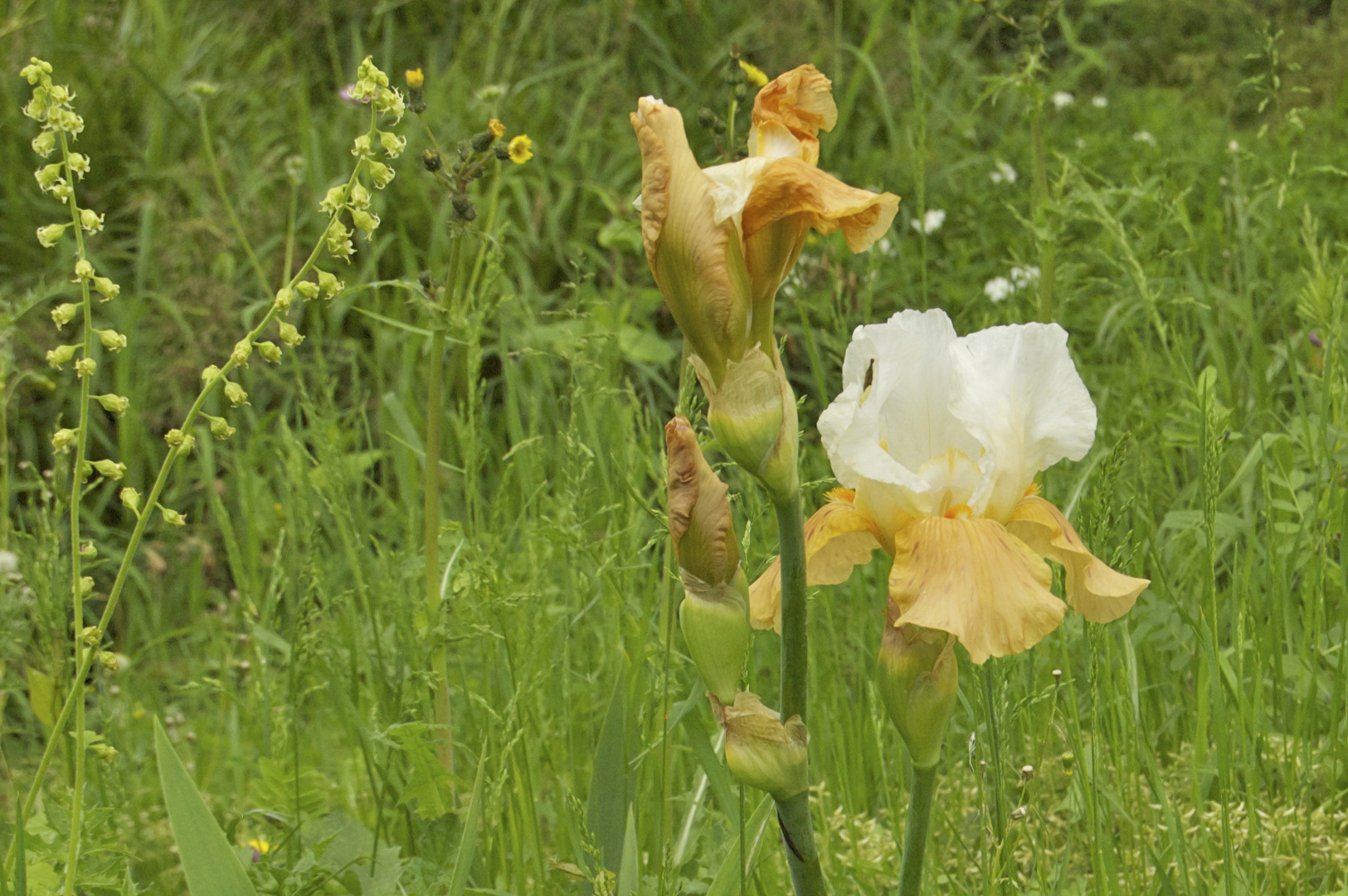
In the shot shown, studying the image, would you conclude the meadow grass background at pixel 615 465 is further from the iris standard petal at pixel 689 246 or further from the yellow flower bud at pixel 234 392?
the iris standard petal at pixel 689 246

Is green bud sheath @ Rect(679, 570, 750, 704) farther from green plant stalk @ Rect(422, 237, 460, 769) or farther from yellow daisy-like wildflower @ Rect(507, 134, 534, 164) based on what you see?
yellow daisy-like wildflower @ Rect(507, 134, 534, 164)

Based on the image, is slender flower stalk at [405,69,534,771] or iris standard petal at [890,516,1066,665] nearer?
iris standard petal at [890,516,1066,665]

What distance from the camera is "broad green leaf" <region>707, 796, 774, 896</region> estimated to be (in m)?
1.08

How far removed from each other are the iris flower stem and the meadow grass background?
22cm

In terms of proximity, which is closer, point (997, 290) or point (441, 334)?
point (441, 334)

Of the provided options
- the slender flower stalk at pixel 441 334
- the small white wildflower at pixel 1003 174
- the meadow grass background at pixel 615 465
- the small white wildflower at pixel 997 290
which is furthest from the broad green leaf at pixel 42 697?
the small white wildflower at pixel 1003 174

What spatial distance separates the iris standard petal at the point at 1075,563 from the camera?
35.5 inches

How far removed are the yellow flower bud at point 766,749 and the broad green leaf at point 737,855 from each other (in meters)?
0.20

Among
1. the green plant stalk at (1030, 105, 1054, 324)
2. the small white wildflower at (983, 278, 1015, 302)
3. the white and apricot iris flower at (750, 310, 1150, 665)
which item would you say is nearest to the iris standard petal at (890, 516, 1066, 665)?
the white and apricot iris flower at (750, 310, 1150, 665)

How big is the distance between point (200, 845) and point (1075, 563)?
2.54ft

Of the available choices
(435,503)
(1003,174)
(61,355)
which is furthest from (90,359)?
(1003,174)

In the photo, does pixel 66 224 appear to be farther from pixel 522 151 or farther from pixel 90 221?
pixel 522 151

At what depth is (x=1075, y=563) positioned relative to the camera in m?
0.92

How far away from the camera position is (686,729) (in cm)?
138
